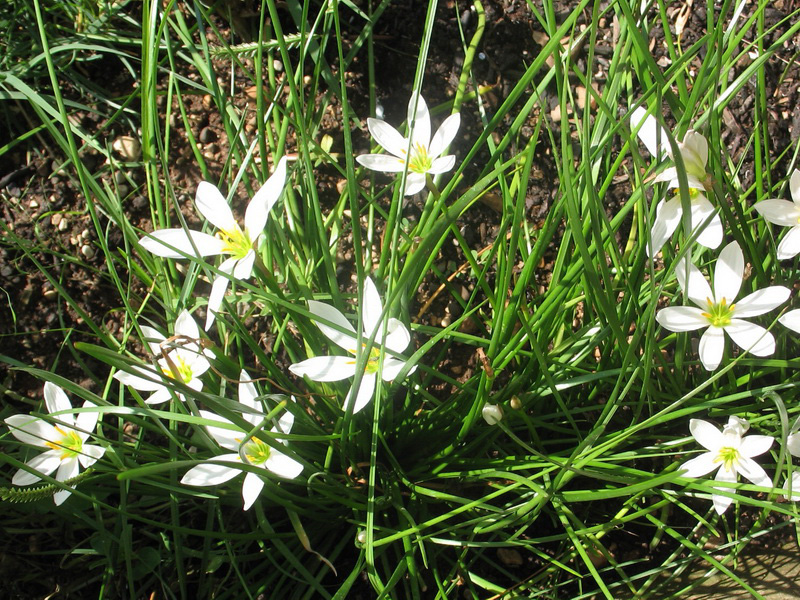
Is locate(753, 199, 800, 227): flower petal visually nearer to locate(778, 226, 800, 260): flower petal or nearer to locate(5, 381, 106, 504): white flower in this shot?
locate(778, 226, 800, 260): flower petal

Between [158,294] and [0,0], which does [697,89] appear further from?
[0,0]

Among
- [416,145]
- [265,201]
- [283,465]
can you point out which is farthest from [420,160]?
[283,465]

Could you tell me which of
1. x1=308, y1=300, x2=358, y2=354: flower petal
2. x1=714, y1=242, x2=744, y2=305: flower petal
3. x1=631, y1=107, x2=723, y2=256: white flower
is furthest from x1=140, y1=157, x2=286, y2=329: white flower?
x1=714, y1=242, x2=744, y2=305: flower petal

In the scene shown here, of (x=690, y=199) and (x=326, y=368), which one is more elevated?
(x=690, y=199)

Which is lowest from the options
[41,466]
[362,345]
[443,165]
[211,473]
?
[41,466]

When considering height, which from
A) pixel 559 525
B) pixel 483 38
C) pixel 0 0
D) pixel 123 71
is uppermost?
pixel 483 38

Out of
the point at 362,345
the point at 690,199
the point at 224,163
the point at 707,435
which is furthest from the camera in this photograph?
the point at 224,163

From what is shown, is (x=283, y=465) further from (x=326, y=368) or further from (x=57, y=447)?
(x=57, y=447)

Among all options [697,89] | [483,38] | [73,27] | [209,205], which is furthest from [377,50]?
[697,89]
